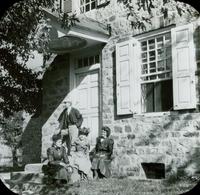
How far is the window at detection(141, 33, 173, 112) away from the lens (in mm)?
8141

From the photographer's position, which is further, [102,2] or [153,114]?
[102,2]

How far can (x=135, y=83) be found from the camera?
28.5 ft

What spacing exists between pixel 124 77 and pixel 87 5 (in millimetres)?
2814

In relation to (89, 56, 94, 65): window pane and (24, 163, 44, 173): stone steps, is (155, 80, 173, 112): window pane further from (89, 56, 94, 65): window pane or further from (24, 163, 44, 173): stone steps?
(24, 163, 44, 173): stone steps

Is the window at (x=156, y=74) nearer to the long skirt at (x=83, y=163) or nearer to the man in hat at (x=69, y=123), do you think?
the long skirt at (x=83, y=163)

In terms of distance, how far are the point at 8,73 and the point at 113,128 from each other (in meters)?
2.97

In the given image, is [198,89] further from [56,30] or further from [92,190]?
[56,30]

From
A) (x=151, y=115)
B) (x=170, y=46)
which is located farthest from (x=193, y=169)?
(x=170, y=46)

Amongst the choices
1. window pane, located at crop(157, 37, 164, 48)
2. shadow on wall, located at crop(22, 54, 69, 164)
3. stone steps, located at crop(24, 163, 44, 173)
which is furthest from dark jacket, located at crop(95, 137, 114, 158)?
shadow on wall, located at crop(22, 54, 69, 164)

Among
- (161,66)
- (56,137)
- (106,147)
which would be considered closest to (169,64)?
(161,66)

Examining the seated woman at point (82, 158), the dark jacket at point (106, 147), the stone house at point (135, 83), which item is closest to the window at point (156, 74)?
the stone house at point (135, 83)

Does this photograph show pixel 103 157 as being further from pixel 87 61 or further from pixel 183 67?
pixel 87 61

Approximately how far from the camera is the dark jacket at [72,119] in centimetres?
966

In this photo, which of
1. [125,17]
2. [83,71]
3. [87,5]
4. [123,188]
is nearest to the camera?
[123,188]
